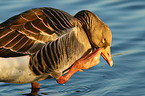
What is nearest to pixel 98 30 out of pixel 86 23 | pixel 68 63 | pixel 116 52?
pixel 86 23

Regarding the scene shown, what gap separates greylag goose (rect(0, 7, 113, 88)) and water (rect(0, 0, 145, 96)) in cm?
60

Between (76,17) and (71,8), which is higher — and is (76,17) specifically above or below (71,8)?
above

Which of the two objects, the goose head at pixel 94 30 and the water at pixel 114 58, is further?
the water at pixel 114 58

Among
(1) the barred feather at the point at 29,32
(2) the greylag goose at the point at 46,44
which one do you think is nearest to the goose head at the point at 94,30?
(2) the greylag goose at the point at 46,44

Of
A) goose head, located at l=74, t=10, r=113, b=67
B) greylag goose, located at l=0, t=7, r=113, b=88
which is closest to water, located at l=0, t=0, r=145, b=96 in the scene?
greylag goose, located at l=0, t=7, r=113, b=88

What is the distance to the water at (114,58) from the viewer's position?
7.64 meters

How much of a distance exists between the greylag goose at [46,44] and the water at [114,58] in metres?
0.60

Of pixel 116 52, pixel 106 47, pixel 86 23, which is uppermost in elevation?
pixel 86 23

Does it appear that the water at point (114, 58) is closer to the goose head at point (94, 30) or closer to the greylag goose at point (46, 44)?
the greylag goose at point (46, 44)

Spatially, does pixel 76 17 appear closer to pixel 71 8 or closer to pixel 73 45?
pixel 73 45

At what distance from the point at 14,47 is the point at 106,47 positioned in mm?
1860

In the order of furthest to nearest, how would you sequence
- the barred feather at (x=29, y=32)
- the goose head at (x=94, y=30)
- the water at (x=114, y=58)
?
the water at (x=114, y=58), the goose head at (x=94, y=30), the barred feather at (x=29, y=32)

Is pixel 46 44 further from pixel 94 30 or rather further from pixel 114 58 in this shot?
pixel 114 58

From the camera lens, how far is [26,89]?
787 cm
